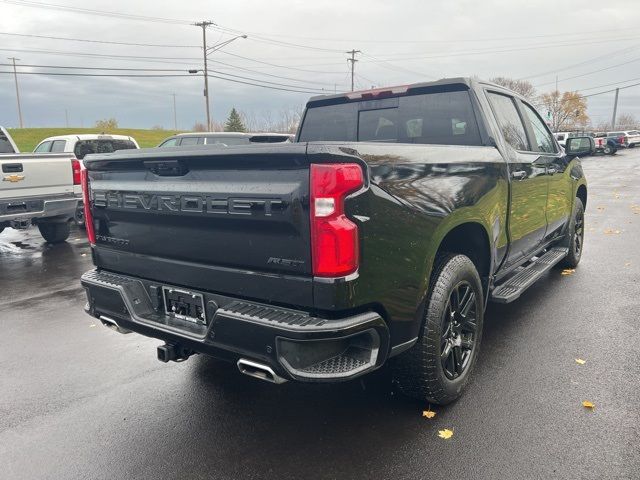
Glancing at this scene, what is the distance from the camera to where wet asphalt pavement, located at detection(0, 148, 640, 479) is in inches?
103

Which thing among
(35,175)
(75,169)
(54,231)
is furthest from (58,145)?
(35,175)

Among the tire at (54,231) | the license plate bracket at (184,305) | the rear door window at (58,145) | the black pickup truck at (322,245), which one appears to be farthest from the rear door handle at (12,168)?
the license plate bracket at (184,305)

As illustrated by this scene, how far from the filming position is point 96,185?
3.25 meters

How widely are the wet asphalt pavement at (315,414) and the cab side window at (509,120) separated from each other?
1.62 metres

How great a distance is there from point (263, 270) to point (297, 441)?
1.07 metres

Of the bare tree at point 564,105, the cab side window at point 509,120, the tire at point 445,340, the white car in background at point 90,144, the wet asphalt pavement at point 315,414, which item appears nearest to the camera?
the wet asphalt pavement at point 315,414

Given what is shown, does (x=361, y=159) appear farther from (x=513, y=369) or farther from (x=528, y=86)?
(x=528, y=86)

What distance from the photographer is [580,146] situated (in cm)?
540

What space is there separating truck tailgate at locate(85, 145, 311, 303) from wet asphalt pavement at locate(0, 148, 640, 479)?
0.91 meters

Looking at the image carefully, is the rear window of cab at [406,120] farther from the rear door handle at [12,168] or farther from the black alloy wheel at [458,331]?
the rear door handle at [12,168]

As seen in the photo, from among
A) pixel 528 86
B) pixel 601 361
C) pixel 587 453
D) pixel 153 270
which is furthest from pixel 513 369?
pixel 528 86

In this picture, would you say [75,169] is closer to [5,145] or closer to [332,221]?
[5,145]

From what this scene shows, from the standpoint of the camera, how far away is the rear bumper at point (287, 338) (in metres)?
2.27

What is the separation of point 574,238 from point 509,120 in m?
2.67
